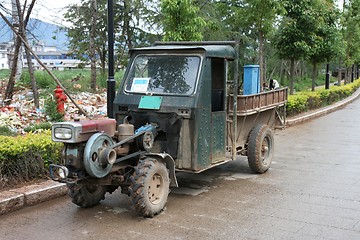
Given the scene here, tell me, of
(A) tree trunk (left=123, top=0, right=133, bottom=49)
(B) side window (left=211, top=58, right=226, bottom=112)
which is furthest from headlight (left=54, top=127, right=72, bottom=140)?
(A) tree trunk (left=123, top=0, right=133, bottom=49)

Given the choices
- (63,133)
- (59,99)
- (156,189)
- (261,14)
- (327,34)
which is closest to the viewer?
(63,133)

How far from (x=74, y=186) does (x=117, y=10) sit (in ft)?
59.5

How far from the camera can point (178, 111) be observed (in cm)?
576

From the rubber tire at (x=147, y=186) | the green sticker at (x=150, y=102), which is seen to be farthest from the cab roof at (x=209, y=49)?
the rubber tire at (x=147, y=186)

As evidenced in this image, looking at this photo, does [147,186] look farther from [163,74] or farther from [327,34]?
[327,34]

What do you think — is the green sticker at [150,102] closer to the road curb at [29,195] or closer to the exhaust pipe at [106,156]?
the exhaust pipe at [106,156]

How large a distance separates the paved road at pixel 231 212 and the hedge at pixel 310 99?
649 cm

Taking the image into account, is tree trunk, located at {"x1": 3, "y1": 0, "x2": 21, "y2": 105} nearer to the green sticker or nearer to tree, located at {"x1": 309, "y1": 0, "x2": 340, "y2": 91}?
the green sticker

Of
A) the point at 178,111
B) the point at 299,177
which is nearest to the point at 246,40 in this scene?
the point at 299,177

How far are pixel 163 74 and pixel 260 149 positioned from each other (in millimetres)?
2212

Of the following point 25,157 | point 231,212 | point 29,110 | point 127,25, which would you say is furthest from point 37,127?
point 127,25

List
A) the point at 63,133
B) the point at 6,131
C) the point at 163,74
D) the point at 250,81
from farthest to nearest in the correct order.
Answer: the point at 6,131 → the point at 250,81 → the point at 163,74 → the point at 63,133

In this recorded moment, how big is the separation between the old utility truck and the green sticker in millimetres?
14

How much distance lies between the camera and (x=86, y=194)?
548cm
